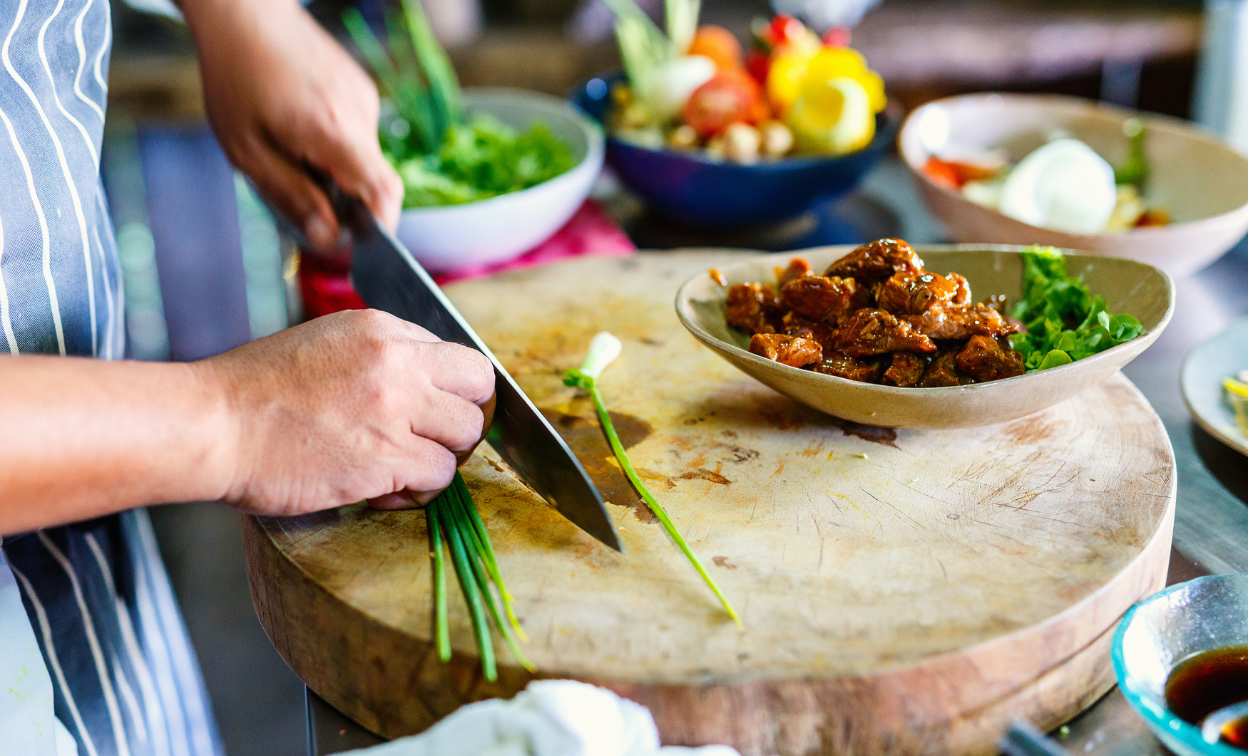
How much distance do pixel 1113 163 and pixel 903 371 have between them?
1203 millimetres

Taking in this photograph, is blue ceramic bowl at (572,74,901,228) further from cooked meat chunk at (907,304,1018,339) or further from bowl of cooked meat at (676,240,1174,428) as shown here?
cooked meat chunk at (907,304,1018,339)

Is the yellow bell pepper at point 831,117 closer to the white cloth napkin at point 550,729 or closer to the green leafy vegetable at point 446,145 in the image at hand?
the green leafy vegetable at point 446,145

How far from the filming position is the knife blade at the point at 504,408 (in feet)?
3.05

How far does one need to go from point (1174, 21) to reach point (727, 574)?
4404mm

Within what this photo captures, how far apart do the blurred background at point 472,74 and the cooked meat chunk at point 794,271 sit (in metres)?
2.88

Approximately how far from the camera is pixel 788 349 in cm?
107

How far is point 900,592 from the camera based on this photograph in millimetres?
871

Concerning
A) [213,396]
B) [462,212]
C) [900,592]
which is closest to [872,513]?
[900,592]

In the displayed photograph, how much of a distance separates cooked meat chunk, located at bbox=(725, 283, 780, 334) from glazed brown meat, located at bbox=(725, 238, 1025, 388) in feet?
0.07

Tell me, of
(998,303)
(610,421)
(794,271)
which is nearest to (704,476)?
(610,421)

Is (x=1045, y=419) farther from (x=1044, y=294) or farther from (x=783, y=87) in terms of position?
(x=783, y=87)

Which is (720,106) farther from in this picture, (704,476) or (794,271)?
(704,476)

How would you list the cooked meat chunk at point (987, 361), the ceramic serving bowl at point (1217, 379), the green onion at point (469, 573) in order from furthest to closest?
the ceramic serving bowl at point (1217, 379) < the cooked meat chunk at point (987, 361) < the green onion at point (469, 573)

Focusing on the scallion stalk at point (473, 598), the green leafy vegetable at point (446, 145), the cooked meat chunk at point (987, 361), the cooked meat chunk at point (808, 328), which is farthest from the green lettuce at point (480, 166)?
the cooked meat chunk at point (987, 361)
